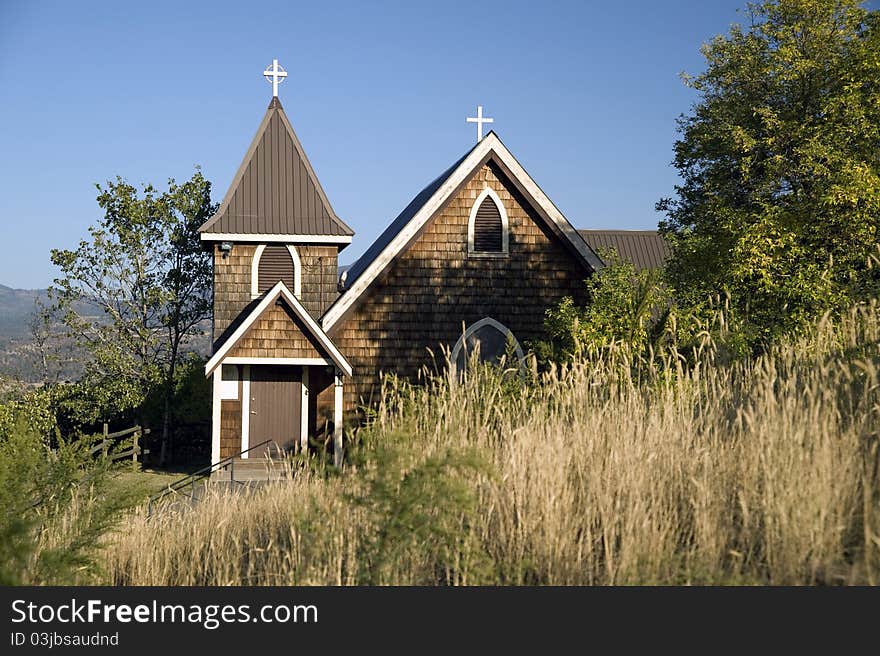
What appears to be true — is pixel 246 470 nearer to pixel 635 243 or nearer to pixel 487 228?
pixel 487 228

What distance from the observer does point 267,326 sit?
2017 centimetres

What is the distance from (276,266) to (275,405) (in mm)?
3441

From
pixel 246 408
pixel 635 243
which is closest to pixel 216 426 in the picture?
pixel 246 408

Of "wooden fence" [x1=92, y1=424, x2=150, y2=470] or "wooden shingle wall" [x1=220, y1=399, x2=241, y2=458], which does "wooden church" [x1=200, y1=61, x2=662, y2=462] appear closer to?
"wooden shingle wall" [x1=220, y1=399, x2=241, y2=458]

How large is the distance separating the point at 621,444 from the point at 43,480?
5.24 meters

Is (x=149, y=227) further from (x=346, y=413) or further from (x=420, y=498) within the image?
(x=420, y=498)

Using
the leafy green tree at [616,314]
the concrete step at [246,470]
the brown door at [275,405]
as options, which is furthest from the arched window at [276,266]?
the leafy green tree at [616,314]

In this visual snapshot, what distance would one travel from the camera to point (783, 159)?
2105cm

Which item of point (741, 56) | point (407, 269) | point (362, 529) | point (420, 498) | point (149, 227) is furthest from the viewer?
point (149, 227)

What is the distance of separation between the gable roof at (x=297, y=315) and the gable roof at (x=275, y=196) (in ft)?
9.24

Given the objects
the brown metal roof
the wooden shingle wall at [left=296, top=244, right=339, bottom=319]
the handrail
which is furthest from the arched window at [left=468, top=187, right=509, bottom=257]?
the brown metal roof

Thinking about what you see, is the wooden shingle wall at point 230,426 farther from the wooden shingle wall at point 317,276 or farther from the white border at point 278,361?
the wooden shingle wall at point 317,276

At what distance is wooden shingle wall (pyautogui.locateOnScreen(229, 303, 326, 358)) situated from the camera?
20078 mm
